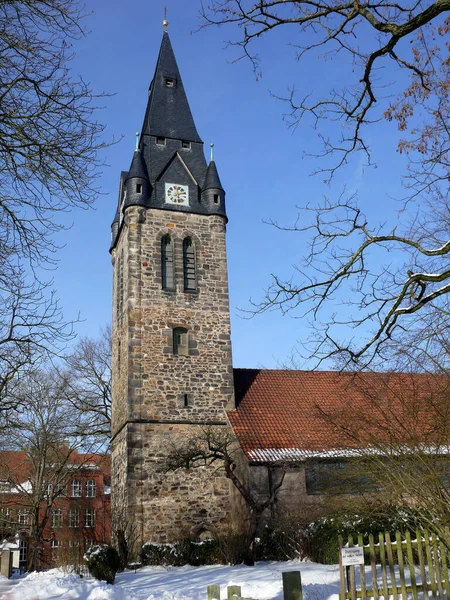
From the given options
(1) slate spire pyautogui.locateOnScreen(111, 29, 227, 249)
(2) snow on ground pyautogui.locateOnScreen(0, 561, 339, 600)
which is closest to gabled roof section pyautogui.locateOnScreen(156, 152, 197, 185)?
(1) slate spire pyautogui.locateOnScreen(111, 29, 227, 249)

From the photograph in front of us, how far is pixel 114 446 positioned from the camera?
77.9 ft

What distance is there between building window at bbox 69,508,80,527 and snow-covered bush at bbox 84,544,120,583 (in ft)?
107

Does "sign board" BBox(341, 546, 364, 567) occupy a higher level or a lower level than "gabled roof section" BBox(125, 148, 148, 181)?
lower

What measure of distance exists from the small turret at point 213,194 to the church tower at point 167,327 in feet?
0.14

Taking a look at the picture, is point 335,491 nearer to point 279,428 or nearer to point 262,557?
point 262,557

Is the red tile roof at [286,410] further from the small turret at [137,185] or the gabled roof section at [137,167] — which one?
the gabled roof section at [137,167]

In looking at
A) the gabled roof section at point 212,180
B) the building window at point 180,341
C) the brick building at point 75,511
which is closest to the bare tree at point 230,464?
the building window at point 180,341

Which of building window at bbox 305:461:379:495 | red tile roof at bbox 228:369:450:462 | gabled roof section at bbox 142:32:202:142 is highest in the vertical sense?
gabled roof section at bbox 142:32:202:142

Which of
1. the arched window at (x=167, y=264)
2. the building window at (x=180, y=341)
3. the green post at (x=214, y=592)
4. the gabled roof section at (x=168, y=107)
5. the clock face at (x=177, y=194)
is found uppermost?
the gabled roof section at (x=168, y=107)

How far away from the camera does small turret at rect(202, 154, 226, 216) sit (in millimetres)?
24980

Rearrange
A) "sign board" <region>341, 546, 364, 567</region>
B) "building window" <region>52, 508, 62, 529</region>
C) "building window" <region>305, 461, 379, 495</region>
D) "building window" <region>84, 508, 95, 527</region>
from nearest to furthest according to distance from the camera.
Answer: "sign board" <region>341, 546, 364, 567</region> → "building window" <region>305, 461, 379, 495</region> → "building window" <region>52, 508, 62, 529</region> → "building window" <region>84, 508, 95, 527</region>

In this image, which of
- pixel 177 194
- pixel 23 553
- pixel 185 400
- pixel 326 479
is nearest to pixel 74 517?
pixel 23 553

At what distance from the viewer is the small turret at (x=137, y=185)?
23.8 m

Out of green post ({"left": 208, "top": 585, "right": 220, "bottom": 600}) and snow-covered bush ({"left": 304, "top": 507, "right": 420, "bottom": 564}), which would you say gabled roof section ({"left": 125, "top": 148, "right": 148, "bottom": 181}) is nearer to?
snow-covered bush ({"left": 304, "top": 507, "right": 420, "bottom": 564})
